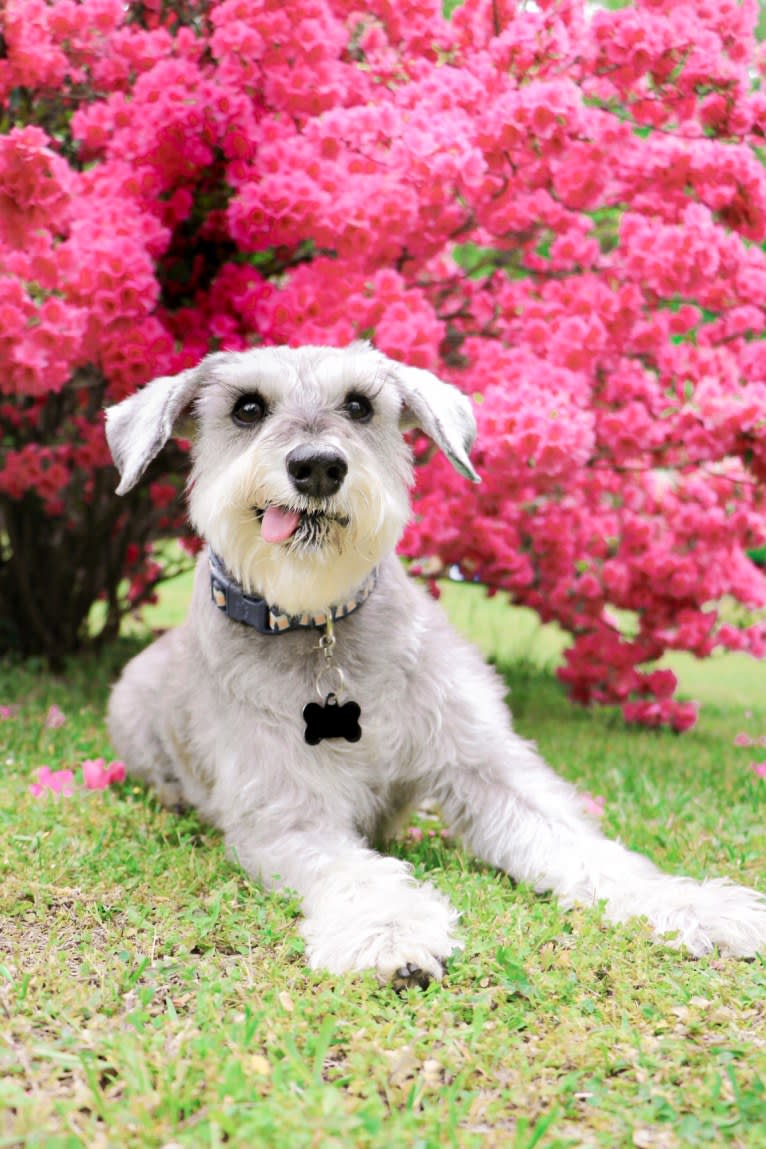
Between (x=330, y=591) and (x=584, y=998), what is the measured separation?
4.50 feet

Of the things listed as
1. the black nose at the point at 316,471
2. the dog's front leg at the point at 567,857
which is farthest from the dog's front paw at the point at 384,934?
the black nose at the point at 316,471

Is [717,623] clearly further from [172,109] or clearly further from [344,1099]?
[344,1099]

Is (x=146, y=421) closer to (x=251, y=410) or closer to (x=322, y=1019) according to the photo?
(x=251, y=410)

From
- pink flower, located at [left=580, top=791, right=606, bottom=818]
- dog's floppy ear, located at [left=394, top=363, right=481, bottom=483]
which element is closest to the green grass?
pink flower, located at [left=580, top=791, right=606, bottom=818]

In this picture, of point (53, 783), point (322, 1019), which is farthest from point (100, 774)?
point (322, 1019)

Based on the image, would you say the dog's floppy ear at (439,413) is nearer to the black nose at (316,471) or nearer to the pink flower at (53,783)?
the black nose at (316,471)

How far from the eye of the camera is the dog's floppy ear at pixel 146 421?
355 centimetres

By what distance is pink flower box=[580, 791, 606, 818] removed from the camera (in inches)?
167

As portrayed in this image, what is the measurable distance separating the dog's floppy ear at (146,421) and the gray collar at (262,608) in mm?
391

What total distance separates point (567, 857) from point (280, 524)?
134 centimetres

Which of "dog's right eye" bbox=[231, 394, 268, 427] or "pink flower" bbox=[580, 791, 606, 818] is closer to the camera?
"dog's right eye" bbox=[231, 394, 268, 427]

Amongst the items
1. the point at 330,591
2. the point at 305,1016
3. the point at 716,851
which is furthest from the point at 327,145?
the point at 305,1016

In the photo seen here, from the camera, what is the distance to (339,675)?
3561 mm

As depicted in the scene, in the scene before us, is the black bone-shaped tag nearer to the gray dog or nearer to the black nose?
the gray dog
